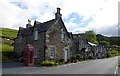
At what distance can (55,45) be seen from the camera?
1462 inches

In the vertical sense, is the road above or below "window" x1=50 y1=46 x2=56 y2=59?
below

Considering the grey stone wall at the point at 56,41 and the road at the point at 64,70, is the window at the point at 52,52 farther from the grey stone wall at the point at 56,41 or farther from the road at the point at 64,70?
the road at the point at 64,70

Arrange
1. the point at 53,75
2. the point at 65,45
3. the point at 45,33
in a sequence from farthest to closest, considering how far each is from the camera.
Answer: the point at 65,45 < the point at 45,33 < the point at 53,75

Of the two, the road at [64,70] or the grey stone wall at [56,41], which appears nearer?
the road at [64,70]

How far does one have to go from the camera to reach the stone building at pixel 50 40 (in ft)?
115

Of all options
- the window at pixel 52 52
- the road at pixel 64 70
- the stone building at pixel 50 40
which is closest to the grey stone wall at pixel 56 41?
the stone building at pixel 50 40

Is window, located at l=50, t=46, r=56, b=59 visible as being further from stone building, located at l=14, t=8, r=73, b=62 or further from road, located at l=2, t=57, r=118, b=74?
road, located at l=2, t=57, r=118, b=74

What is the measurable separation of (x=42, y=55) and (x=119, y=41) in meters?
108

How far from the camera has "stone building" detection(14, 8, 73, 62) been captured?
35.1 metres

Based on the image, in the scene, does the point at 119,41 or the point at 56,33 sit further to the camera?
the point at 119,41

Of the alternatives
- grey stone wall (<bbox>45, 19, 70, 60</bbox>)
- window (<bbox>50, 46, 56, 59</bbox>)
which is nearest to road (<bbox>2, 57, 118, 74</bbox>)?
grey stone wall (<bbox>45, 19, 70, 60</bbox>)

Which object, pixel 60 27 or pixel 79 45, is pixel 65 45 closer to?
pixel 60 27

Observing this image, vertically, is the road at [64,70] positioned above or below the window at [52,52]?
below

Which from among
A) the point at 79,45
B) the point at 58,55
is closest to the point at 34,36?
the point at 58,55
